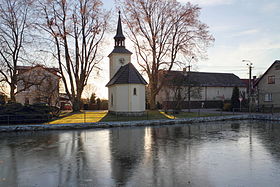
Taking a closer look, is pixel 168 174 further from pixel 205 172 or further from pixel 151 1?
pixel 151 1

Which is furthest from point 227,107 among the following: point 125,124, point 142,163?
point 142,163

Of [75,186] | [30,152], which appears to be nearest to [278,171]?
[75,186]

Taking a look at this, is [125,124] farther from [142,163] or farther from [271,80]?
[271,80]

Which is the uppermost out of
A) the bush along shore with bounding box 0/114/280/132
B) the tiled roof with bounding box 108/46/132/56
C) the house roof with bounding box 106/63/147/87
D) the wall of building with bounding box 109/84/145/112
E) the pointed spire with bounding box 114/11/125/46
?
the pointed spire with bounding box 114/11/125/46

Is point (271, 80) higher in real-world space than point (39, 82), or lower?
higher

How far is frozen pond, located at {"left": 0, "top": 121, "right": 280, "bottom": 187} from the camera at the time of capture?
677 centimetres

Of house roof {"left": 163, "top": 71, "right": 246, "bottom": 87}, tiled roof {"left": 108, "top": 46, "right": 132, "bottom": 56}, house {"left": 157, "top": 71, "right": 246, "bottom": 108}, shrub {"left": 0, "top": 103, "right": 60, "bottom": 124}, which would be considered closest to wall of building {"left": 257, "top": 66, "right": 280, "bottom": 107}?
house {"left": 157, "top": 71, "right": 246, "bottom": 108}

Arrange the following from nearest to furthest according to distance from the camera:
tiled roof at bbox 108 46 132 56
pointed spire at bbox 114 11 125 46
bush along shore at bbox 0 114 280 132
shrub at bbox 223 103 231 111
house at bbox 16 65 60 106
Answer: bush along shore at bbox 0 114 280 132 → house at bbox 16 65 60 106 → tiled roof at bbox 108 46 132 56 → pointed spire at bbox 114 11 125 46 → shrub at bbox 223 103 231 111

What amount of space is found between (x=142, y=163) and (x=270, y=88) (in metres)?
36.4

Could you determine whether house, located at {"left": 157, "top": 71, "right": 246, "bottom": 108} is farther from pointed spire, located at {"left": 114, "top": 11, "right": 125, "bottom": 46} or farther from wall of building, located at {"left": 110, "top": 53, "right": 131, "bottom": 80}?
pointed spire, located at {"left": 114, "top": 11, "right": 125, "bottom": 46}

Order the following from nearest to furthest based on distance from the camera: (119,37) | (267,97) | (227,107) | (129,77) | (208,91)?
1. (129,77)
2. (119,37)
3. (227,107)
4. (267,97)
5. (208,91)

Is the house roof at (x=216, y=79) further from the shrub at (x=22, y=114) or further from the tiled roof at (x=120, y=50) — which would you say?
the shrub at (x=22, y=114)

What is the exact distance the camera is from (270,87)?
38.4 metres

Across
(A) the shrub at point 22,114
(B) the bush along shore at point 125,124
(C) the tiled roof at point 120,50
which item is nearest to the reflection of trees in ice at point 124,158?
(B) the bush along shore at point 125,124
